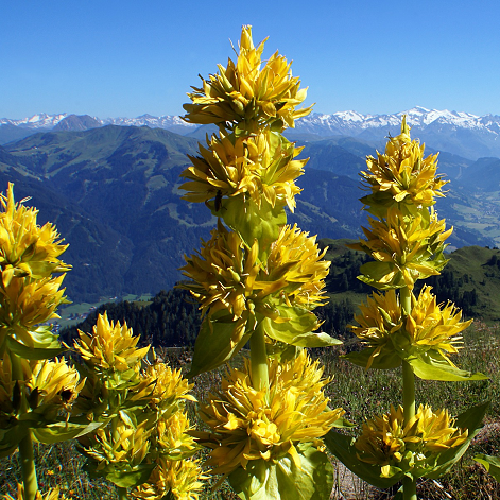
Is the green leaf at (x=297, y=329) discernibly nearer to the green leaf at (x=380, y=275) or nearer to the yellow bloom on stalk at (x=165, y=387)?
the green leaf at (x=380, y=275)

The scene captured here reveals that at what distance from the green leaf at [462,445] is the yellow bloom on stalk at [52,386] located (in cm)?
220

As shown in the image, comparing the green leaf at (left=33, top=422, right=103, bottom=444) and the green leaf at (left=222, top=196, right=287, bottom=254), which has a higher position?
the green leaf at (left=222, top=196, right=287, bottom=254)

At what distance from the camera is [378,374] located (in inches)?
312

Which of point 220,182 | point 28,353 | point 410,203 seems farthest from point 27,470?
point 410,203

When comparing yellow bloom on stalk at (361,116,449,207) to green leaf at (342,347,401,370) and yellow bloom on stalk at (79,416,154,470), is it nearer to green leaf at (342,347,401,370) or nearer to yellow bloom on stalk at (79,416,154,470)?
green leaf at (342,347,401,370)

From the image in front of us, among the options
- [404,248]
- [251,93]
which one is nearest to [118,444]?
[404,248]

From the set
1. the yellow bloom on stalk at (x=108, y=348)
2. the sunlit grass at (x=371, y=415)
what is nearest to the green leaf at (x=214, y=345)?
the sunlit grass at (x=371, y=415)

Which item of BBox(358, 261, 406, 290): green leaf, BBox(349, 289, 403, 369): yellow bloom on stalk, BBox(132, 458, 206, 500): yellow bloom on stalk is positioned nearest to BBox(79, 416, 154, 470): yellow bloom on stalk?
BBox(132, 458, 206, 500): yellow bloom on stalk

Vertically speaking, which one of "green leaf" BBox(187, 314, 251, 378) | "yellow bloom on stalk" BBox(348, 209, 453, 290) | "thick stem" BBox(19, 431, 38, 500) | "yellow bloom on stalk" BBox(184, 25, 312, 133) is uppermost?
"yellow bloom on stalk" BBox(184, 25, 312, 133)

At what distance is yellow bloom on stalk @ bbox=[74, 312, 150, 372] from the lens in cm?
312

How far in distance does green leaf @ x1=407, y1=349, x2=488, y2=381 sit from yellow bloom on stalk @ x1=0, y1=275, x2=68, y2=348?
2.11 m

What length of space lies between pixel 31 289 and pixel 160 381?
5.24ft

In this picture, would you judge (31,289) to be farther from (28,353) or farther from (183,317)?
(183,317)

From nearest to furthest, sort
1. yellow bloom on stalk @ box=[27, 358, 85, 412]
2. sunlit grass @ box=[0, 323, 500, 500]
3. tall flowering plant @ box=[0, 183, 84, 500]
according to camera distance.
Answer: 1. tall flowering plant @ box=[0, 183, 84, 500]
2. yellow bloom on stalk @ box=[27, 358, 85, 412]
3. sunlit grass @ box=[0, 323, 500, 500]
